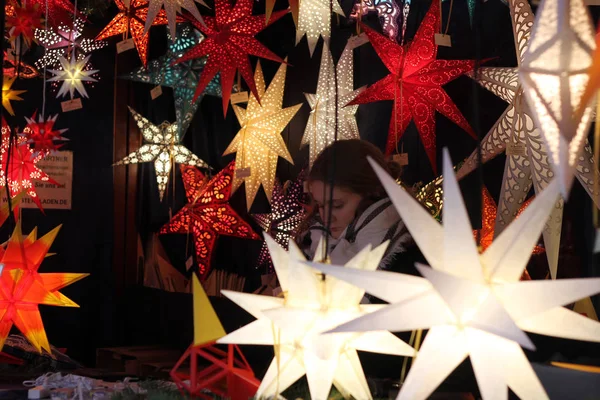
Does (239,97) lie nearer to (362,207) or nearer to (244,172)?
(244,172)

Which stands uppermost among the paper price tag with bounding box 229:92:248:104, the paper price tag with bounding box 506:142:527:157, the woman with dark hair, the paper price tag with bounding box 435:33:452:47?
the paper price tag with bounding box 435:33:452:47

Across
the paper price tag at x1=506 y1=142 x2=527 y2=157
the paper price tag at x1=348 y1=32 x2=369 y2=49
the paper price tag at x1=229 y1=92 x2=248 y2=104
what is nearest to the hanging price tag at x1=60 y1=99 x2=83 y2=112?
the paper price tag at x1=229 y1=92 x2=248 y2=104

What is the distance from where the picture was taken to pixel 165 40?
5473 mm

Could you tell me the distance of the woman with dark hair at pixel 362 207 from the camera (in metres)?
2.89

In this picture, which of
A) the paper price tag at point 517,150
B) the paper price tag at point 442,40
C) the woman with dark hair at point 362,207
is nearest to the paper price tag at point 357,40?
the paper price tag at point 442,40

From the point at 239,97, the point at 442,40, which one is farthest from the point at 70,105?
the point at 442,40

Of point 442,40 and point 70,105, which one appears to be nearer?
point 442,40

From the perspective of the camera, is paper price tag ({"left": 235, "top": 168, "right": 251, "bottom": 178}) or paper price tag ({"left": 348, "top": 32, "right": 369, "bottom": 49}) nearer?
paper price tag ({"left": 348, "top": 32, "right": 369, "bottom": 49})

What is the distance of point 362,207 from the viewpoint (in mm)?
3088

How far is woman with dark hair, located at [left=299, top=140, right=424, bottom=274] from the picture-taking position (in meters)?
2.89

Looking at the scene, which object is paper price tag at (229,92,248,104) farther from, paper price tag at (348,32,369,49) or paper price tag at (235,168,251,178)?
paper price tag at (348,32,369,49)

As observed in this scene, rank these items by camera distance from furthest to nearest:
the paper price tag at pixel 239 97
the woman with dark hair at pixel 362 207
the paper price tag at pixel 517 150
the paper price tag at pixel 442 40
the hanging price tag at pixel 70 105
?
1. the hanging price tag at pixel 70 105
2. the paper price tag at pixel 239 97
3. the paper price tag at pixel 442 40
4. the woman with dark hair at pixel 362 207
5. the paper price tag at pixel 517 150

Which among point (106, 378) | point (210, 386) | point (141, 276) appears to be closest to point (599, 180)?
point (210, 386)

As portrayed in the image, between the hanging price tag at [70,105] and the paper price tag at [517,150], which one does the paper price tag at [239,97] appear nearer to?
the hanging price tag at [70,105]
